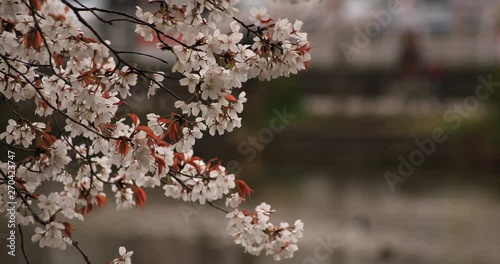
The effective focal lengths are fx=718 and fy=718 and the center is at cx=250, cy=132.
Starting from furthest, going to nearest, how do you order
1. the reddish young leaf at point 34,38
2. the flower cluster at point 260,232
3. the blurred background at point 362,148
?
the blurred background at point 362,148
the flower cluster at point 260,232
the reddish young leaf at point 34,38

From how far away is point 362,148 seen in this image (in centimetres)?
785

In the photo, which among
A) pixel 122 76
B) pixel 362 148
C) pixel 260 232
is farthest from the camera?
pixel 362 148

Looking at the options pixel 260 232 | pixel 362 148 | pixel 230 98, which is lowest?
pixel 260 232

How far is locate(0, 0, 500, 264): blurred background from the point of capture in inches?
173

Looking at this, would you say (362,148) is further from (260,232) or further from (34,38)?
(34,38)

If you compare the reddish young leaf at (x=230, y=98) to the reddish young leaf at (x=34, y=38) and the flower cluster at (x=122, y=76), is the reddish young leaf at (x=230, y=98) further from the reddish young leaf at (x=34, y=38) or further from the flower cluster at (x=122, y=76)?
the reddish young leaf at (x=34, y=38)

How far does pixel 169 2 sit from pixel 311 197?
4.61 metres

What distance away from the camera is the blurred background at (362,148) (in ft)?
14.4

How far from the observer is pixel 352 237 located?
15.0ft

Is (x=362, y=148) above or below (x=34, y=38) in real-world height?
above

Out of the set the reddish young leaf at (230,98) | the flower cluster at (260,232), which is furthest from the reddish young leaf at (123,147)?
Answer: the flower cluster at (260,232)

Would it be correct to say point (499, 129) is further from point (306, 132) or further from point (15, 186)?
point (15, 186)

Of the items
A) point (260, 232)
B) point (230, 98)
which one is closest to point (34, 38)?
point (230, 98)

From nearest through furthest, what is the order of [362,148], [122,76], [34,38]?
[34,38], [122,76], [362,148]
